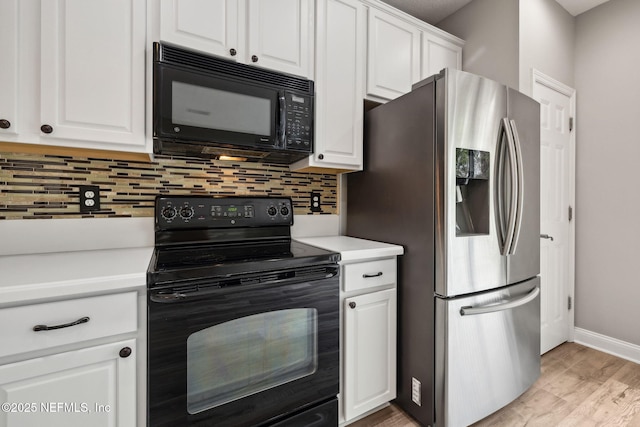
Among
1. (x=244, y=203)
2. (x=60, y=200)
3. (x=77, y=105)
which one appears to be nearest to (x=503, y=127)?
(x=244, y=203)

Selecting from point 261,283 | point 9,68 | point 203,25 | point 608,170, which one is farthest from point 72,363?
point 608,170

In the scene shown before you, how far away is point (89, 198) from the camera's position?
145cm

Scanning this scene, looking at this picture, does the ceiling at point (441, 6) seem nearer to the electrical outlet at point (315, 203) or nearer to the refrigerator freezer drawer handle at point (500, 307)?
the electrical outlet at point (315, 203)

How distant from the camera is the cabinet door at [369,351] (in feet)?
4.90

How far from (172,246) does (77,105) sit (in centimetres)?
73

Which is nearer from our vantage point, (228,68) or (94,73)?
(94,73)

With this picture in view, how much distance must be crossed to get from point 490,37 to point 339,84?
1.29m

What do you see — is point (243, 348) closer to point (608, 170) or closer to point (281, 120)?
point (281, 120)

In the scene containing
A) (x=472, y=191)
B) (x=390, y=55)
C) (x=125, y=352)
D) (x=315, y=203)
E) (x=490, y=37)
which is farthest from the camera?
(x=490, y=37)

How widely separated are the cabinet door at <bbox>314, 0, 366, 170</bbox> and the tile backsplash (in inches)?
14.7

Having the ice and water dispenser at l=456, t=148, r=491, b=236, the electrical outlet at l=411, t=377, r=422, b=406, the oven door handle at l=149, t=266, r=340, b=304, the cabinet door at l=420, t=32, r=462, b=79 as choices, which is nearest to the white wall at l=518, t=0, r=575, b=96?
the cabinet door at l=420, t=32, r=462, b=79

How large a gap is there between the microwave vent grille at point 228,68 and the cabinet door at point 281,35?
1.7 inches

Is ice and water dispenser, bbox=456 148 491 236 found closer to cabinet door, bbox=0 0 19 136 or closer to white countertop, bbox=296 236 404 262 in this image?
white countertop, bbox=296 236 404 262

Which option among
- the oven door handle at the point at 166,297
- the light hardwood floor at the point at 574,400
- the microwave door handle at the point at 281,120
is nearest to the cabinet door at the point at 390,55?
the microwave door handle at the point at 281,120
